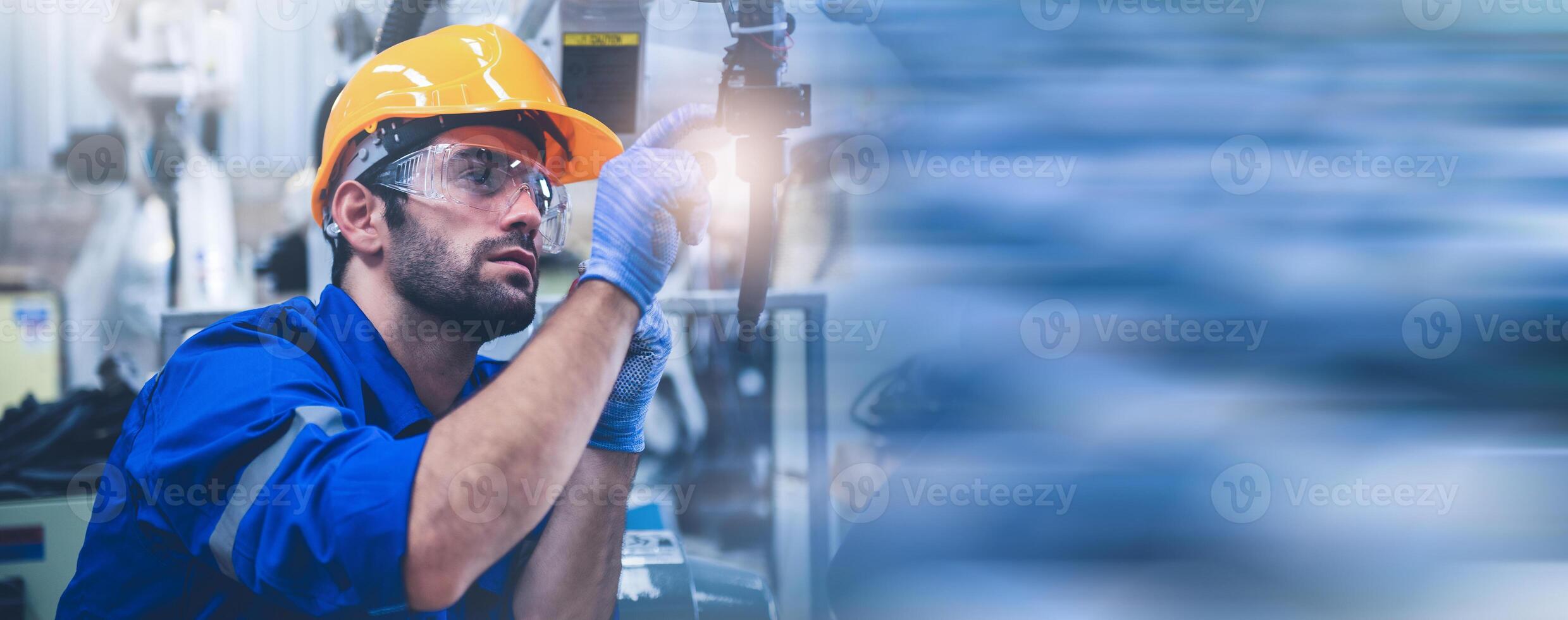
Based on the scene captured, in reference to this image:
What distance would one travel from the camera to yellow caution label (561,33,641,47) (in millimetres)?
1707

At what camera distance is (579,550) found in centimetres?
158

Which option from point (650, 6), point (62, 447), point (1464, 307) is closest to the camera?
point (650, 6)

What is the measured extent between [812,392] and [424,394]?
3.08 feet

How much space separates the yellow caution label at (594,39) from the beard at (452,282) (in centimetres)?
48

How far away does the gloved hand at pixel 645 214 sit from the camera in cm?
124

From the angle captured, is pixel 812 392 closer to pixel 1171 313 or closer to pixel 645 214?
pixel 1171 313

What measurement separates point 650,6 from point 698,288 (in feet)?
2.63

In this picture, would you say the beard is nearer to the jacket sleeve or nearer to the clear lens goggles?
the clear lens goggles

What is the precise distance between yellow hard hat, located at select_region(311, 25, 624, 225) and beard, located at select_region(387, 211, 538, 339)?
198 millimetres

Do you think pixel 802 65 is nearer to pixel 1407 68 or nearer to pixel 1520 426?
pixel 1407 68

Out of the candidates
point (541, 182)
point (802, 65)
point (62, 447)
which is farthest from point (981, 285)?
point (62, 447)

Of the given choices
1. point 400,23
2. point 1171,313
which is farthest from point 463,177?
point 1171,313

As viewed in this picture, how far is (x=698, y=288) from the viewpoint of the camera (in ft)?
7.75

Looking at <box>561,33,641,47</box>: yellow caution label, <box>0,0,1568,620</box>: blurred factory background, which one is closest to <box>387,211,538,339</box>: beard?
<box>561,33,641,47</box>: yellow caution label
